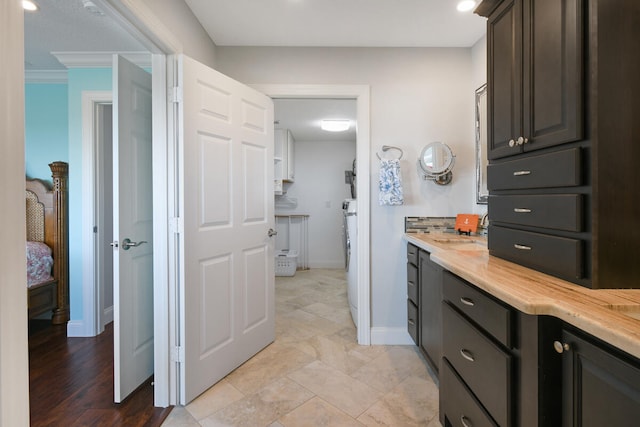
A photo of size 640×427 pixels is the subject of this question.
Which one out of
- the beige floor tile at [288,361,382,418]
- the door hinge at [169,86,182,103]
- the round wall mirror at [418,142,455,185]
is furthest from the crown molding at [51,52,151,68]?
the beige floor tile at [288,361,382,418]

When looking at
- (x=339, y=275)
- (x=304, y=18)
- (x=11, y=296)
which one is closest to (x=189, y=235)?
(x=11, y=296)

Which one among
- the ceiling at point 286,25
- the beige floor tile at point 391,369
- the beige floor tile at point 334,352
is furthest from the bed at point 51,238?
the beige floor tile at point 391,369

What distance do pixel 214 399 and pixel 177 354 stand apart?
346mm

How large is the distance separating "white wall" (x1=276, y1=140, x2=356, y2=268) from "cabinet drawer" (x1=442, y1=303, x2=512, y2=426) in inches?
157

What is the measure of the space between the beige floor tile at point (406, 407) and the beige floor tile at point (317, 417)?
90 millimetres

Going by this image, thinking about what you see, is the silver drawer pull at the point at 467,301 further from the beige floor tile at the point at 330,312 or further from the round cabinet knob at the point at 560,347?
the beige floor tile at the point at 330,312

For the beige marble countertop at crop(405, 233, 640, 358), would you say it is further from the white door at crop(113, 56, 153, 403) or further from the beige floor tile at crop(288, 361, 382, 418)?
the white door at crop(113, 56, 153, 403)

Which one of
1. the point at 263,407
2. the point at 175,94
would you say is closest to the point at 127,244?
the point at 175,94

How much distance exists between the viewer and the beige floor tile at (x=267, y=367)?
1899 mm

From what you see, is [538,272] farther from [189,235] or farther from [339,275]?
[339,275]

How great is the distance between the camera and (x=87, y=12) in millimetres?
1961

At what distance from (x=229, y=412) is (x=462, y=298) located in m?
1.38

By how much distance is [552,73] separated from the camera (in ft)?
3.35

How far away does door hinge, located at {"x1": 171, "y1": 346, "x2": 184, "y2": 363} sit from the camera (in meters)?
1.72
